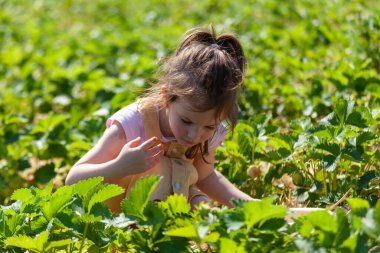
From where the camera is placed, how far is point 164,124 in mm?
3141

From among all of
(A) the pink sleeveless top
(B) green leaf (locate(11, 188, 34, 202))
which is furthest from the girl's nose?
(B) green leaf (locate(11, 188, 34, 202))

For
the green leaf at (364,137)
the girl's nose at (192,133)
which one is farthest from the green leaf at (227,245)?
the green leaf at (364,137)

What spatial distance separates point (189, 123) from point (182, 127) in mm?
29

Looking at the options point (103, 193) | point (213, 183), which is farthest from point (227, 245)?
point (213, 183)

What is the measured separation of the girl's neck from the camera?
3127 mm

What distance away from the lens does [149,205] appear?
2.36m

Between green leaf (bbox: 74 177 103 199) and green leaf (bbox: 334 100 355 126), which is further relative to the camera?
green leaf (bbox: 334 100 355 126)

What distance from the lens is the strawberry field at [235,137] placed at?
A: 229 cm

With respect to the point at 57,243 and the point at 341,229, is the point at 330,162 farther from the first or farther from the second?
the point at 57,243

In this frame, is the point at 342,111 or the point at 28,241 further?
the point at 342,111

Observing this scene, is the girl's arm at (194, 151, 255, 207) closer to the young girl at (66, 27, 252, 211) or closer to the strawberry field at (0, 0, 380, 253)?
the young girl at (66, 27, 252, 211)

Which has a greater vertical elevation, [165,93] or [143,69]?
[165,93]

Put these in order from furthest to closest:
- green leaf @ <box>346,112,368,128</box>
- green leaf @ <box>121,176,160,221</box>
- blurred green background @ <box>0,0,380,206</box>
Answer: blurred green background @ <box>0,0,380,206</box>
green leaf @ <box>346,112,368,128</box>
green leaf @ <box>121,176,160,221</box>

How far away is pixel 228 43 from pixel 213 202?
0.91 metres
